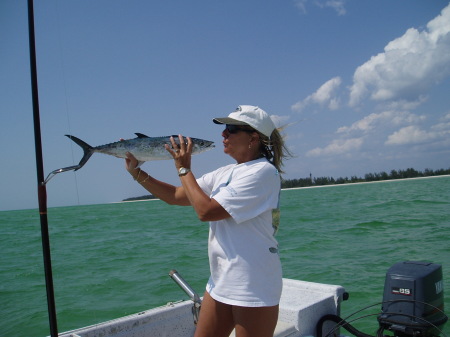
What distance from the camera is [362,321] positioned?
7348 mm

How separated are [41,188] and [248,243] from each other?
1.38 meters

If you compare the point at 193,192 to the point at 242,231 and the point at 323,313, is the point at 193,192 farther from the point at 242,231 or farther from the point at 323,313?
the point at 323,313

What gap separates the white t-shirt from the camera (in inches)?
89.8

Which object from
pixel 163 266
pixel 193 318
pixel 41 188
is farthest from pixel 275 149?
pixel 163 266

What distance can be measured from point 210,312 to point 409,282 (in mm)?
2270

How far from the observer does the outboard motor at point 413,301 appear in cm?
358

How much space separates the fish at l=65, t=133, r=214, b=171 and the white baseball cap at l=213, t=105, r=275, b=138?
431mm

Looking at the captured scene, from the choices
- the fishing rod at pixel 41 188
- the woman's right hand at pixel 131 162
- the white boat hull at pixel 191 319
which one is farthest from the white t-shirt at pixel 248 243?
the white boat hull at pixel 191 319

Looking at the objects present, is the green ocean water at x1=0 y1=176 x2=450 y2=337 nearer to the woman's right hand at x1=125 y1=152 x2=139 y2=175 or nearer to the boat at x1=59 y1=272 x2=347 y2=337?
the boat at x1=59 y1=272 x2=347 y2=337

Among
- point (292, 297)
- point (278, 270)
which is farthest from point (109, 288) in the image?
point (278, 270)

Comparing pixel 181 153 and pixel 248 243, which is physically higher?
pixel 181 153

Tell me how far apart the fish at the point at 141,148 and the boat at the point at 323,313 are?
0.90 metres

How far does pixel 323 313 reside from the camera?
443cm

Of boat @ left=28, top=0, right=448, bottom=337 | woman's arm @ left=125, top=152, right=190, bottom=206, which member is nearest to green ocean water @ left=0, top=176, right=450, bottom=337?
boat @ left=28, top=0, right=448, bottom=337
